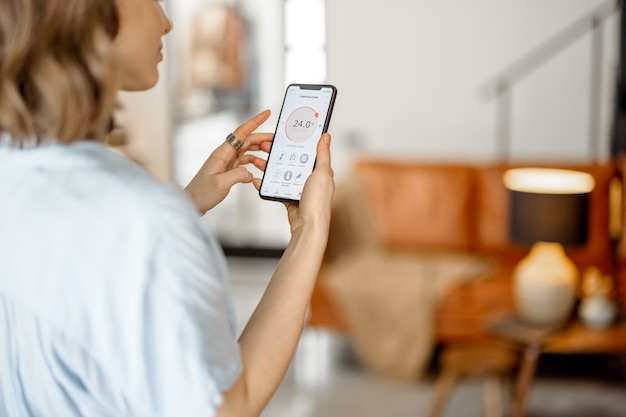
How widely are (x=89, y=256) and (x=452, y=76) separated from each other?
4.76 m

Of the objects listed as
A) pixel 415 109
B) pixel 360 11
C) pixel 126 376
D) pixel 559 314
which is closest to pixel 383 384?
pixel 559 314

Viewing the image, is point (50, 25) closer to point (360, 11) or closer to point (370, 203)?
point (370, 203)

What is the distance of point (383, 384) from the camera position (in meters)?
3.77

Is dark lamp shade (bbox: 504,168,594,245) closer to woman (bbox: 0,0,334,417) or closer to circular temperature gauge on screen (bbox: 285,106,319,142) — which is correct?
circular temperature gauge on screen (bbox: 285,106,319,142)

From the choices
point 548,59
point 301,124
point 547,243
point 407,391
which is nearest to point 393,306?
point 407,391

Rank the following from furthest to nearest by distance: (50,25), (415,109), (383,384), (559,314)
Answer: (415,109) → (383,384) → (559,314) → (50,25)

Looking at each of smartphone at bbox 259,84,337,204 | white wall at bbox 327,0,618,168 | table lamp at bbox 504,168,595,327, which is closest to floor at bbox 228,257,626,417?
table lamp at bbox 504,168,595,327

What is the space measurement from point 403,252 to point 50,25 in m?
3.78

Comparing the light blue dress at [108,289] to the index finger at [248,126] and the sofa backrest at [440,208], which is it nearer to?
the index finger at [248,126]

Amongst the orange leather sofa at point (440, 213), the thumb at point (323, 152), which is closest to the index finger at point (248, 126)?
the thumb at point (323, 152)

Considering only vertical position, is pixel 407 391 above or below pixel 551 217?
below

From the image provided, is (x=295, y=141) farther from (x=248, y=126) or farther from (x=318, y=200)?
(x=318, y=200)

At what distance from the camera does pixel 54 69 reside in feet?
2.46

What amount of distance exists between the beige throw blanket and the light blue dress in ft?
10.1
